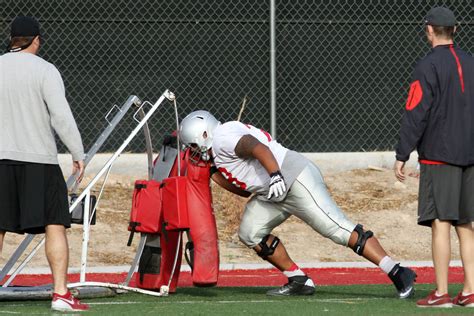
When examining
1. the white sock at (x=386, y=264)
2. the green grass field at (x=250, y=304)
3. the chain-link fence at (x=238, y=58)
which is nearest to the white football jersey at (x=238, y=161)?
the green grass field at (x=250, y=304)

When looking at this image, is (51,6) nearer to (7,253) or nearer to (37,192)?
(7,253)

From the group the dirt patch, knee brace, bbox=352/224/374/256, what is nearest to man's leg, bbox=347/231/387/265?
knee brace, bbox=352/224/374/256

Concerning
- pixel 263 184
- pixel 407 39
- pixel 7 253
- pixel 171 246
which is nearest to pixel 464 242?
pixel 263 184

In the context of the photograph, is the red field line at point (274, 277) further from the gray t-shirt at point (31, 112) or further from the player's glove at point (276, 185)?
the gray t-shirt at point (31, 112)

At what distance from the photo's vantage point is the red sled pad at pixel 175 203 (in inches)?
379

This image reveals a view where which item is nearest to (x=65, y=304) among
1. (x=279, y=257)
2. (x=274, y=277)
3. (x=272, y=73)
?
(x=279, y=257)

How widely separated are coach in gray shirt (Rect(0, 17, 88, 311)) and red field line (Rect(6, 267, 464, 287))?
2136 millimetres

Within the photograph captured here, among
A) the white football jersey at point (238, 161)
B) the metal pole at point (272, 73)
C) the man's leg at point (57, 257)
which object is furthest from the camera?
the metal pole at point (272, 73)

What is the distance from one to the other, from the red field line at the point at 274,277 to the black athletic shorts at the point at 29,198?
2.16 meters

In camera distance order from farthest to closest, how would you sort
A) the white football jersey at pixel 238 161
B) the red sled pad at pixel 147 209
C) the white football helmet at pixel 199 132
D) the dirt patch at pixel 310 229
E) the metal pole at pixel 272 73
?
the metal pole at pixel 272 73 → the dirt patch at pixel 310 229 → the red sled pad at pixel 147 209 → the white football helmet at pixel 199 132 → the white football jersey at pixel 238 161

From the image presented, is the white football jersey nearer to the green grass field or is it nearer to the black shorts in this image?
the green grass field

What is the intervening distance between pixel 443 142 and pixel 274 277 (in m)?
3.34

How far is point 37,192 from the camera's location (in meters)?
Answer: 8.80

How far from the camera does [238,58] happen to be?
1519cm
